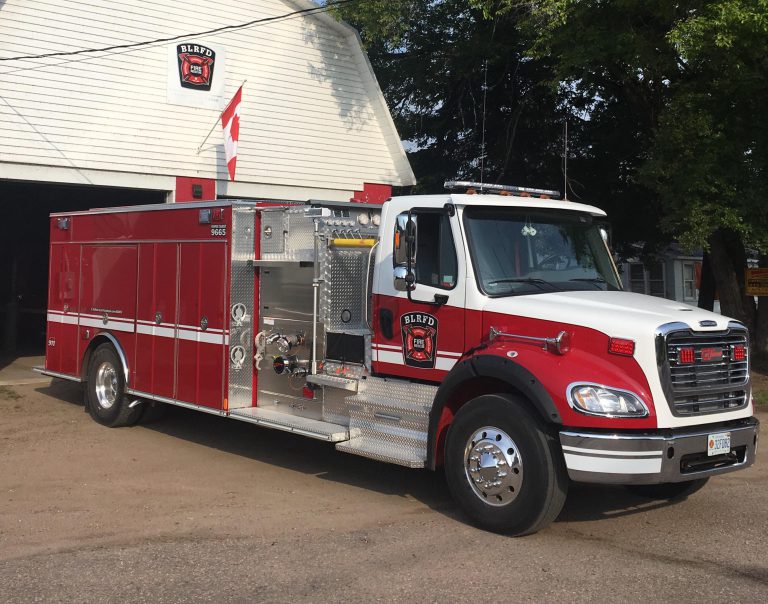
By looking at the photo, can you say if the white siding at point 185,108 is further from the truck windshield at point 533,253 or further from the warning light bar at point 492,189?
the truck windshield at point 533,253

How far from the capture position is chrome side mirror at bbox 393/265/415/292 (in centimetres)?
690

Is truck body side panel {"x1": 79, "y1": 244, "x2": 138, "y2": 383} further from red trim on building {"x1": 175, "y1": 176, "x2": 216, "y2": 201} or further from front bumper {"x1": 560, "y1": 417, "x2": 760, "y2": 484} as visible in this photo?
front bumper {"x1": 560, "y1": 417, "x2": 760, "y2": 484}

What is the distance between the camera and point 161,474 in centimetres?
809

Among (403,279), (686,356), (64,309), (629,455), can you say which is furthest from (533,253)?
(64,309)

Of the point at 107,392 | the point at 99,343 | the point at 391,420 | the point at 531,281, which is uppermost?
the point at 531,281

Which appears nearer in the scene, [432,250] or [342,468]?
[432,250]

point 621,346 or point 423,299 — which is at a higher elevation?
point 423,299

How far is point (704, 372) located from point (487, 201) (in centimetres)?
210

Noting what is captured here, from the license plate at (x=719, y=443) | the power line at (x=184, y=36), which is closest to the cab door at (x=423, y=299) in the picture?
the license plate at (x=719, y=443)

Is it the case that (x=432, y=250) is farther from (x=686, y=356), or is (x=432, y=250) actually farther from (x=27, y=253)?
(x=27, y=253)

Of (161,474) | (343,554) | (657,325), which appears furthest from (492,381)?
(161,474)

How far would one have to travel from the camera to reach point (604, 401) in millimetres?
5707

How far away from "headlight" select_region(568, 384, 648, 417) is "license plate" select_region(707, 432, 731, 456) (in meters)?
0.62

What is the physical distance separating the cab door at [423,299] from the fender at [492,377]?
0.31 metres
